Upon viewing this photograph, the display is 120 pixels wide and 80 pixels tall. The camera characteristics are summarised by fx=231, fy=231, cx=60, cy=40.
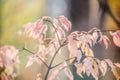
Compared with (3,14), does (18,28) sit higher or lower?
lower

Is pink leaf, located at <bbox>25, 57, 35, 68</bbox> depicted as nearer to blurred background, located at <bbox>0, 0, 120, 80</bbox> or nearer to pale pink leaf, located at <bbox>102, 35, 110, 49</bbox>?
blurred background, located at <bbox>0, 0, 120, 80</bbox>

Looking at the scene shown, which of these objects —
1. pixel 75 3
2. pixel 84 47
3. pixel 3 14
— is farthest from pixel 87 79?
pixel 3 14

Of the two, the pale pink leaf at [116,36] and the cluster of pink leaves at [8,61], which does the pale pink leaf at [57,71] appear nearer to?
the cluster of pink leaves at [8,61]

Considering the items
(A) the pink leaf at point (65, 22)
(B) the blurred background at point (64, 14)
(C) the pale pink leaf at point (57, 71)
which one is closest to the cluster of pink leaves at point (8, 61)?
(B) the blurred background at point (64, 14)

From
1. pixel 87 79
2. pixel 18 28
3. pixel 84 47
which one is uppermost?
pixel 18 28

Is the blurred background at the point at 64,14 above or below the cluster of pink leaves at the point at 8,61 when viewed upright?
above

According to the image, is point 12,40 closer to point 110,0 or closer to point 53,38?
point 53,38

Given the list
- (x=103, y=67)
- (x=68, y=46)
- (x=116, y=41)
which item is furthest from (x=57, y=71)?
(x=116, y=41)
